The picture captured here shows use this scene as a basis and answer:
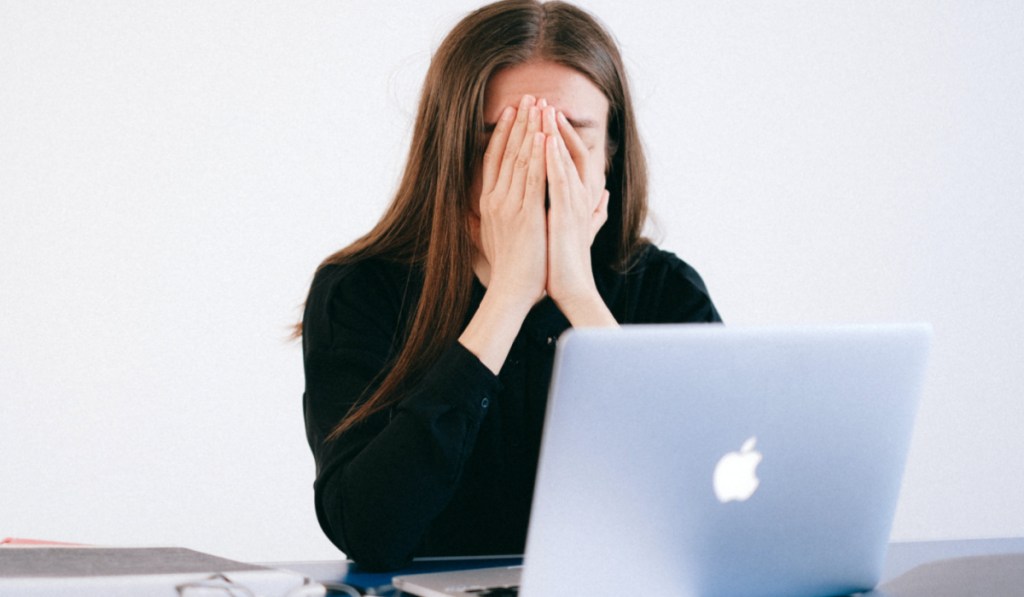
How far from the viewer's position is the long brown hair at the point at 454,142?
144cm

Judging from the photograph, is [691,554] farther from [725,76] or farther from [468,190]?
[725,76]

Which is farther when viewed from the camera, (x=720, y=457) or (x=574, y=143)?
(x=574, y=143)

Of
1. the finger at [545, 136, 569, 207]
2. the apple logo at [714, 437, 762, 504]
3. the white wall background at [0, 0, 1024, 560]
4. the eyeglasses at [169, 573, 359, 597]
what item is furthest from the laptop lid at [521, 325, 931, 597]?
the white wall background at [0, 0, 1024, 560]

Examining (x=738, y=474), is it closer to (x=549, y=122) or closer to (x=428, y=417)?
(x=428, y=417)

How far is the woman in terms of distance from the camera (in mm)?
1370

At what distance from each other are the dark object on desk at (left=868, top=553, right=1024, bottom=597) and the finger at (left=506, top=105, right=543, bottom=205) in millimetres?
640

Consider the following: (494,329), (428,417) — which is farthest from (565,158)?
(428,417)

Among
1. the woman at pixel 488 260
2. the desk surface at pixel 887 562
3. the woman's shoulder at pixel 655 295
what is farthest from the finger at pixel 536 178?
the desk surface at pixel 887 562

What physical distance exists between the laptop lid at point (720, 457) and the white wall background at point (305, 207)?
5.39 feet

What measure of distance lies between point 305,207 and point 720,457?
2.40 m

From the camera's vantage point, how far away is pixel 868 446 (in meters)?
Answer: 0.94

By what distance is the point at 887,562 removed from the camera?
121 cm

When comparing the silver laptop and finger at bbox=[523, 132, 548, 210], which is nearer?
the silver laptop

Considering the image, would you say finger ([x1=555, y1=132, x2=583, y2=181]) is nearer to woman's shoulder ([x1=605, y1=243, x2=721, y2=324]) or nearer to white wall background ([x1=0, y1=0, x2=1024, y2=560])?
woman's shoulder ([x1=605, y1=243, x2=721, y2=324])
